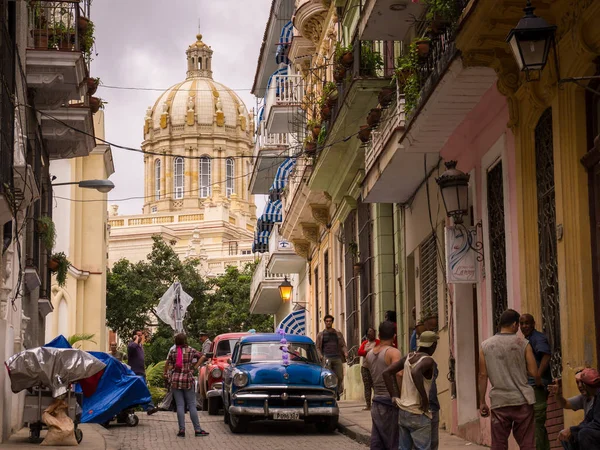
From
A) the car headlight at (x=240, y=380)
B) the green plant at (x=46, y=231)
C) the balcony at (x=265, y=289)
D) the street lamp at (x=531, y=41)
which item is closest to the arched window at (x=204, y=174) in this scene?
the balcony at (x=265, y=289)

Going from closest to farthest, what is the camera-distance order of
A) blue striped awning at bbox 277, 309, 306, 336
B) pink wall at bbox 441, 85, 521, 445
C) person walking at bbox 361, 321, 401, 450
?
1. person walking at bbox 361, 321, 401, 450
2. pink wall at bbox 441, 85, 521, 445
3. blue striped awning at bbox 277, 309, 306, 336

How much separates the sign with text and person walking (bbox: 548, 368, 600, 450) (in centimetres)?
577

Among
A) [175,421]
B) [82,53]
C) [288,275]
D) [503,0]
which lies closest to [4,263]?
[82,53]

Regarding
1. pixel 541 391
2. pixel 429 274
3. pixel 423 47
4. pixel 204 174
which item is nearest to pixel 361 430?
pixel 429 274

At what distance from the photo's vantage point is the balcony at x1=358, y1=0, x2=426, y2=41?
62.6 ft

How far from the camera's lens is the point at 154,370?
1164 inches

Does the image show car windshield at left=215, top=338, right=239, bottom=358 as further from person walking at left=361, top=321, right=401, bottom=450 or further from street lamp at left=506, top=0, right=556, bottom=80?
street lamp at left=506, top=0, right=556, bottom=80

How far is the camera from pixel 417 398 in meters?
11.9

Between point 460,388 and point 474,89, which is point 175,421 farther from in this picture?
point 474,89

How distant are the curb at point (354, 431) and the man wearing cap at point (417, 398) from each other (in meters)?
5.15

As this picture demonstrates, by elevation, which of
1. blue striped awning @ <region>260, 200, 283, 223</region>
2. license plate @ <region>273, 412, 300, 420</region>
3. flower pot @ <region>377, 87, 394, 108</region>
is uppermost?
blue striped awning @ <region>260, 200, 283, 223</region>

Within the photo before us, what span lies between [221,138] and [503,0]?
98.7 metres

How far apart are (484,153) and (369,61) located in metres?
5.48

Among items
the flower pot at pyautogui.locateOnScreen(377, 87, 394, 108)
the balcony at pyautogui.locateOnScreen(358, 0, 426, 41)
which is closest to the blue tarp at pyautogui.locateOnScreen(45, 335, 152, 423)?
the flower pot at pyautogui.locateOnScreen(377, 87, 394, 108)
